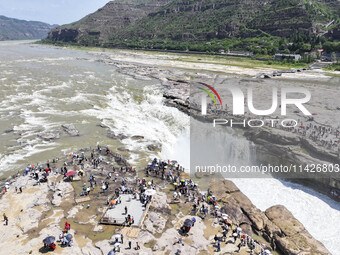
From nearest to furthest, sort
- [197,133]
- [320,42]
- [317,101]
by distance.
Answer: [197,133], [317,101], [320,42]

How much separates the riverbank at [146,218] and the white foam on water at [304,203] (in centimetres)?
254

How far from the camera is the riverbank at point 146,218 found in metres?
21.2

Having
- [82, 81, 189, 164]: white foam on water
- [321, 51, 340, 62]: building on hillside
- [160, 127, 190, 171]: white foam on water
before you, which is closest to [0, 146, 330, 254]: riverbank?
Result: [160, 127, 190, 171]: white foam on water

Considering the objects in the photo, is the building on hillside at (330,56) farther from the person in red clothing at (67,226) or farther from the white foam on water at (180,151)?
the person in red clothing at (67,226)

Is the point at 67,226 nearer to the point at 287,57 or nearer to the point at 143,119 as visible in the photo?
the point at 143,119

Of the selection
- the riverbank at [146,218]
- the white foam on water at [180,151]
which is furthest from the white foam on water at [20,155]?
the white foam on water at [180,151]

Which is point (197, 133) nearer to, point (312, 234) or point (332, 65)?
point (312, 234)

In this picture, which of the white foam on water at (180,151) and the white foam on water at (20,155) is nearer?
the white foam on water at (20,155)

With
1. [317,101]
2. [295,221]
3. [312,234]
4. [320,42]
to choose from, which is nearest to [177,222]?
[295,221]

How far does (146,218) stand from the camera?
24.0 meters

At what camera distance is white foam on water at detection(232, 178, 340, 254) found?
2634 centimetres

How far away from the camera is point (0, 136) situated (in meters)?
40.9

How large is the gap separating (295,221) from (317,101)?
4382 cm

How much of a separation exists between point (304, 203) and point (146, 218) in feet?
64.9
